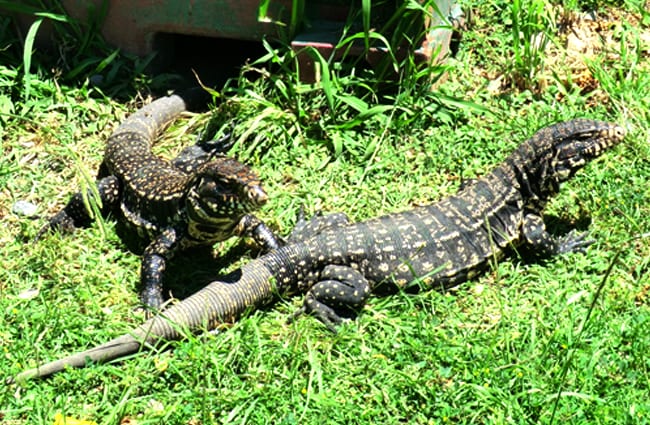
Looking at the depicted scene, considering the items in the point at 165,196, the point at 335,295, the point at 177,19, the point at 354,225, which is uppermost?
the point at 177,19

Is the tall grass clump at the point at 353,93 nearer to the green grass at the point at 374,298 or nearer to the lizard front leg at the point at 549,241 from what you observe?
the green grass at the point at 374,298

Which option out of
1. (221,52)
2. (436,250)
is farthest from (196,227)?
(221,52)

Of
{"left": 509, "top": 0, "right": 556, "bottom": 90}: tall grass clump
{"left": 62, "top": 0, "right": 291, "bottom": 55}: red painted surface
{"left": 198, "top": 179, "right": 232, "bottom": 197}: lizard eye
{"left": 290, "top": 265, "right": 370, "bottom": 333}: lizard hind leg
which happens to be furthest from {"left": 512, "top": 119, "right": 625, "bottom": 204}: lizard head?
{"left": 62, "top": 0, "right": 291, "bottom": 55}: red painted surface

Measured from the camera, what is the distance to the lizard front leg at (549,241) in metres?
7.50

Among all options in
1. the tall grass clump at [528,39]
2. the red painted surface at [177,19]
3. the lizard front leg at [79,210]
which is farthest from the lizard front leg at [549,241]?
the lizard front leg at [79,210]

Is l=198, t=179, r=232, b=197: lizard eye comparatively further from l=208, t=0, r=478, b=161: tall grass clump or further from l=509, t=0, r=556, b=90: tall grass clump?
l=509, t=0, r=556, b=90: tall grass clump

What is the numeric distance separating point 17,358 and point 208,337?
137 cm

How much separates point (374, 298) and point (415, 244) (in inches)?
22.3

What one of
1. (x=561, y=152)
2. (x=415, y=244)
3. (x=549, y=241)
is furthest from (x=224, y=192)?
(x=561, y=152)

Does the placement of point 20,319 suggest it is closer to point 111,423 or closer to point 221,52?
point 111,423

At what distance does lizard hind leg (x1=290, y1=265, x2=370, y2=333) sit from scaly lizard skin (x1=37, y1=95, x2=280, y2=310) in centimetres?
71

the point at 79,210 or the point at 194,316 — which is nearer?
the point at 194,316

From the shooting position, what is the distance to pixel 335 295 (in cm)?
697

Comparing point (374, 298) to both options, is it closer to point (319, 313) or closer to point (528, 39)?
point (319, 313)
